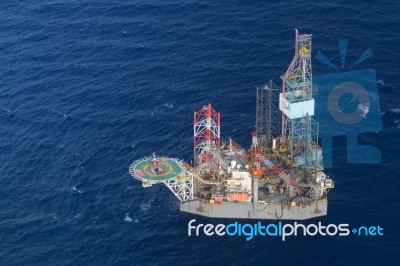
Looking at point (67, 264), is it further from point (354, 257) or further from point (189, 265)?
point (354, 257)

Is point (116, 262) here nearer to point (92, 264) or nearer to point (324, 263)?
point (92, 264)

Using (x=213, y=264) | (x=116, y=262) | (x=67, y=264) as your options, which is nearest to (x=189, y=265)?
(x=213, y=264)

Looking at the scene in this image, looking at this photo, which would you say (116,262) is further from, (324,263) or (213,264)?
(324,263)

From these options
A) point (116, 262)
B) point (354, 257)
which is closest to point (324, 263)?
point (354, 257)

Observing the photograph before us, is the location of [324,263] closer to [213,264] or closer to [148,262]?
[213,264]

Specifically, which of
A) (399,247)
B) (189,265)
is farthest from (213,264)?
(399,247)

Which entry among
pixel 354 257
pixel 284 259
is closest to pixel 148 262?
pixel 284 259
